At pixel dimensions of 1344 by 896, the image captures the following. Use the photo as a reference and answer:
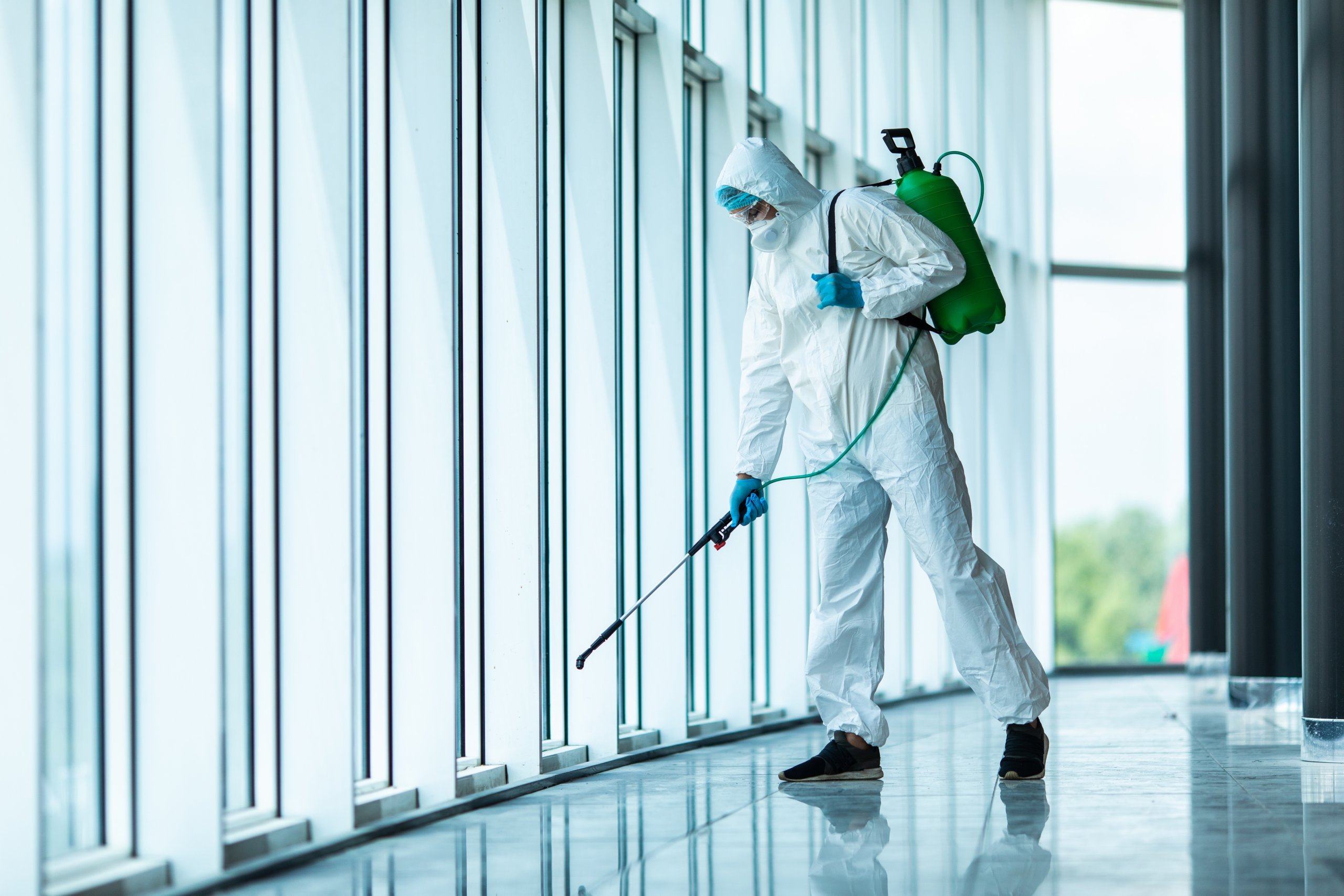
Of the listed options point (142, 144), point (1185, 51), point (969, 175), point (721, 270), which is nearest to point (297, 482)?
point (142, 144)

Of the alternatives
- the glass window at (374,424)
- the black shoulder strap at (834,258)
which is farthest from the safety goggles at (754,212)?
the glass window at (374,424)

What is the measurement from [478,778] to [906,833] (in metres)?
0.97

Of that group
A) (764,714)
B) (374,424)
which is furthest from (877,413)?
(764,714)

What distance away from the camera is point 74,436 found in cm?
206

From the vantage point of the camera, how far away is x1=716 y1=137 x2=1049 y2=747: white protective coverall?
9.56ft

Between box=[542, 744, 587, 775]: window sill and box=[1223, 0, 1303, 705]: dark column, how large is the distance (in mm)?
2755

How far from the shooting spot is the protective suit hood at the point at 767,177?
2.95m

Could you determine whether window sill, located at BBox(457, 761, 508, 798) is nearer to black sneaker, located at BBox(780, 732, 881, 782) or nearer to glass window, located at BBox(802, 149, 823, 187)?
black sneaker, located at BBox(780, 732, 881, 782)

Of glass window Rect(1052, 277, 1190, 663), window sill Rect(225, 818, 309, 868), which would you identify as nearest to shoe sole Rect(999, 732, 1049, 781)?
window sill Rect(225, 818, 309, 868)

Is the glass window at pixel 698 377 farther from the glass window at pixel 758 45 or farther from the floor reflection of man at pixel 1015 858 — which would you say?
the floor reflection of man at pixel 1015 858

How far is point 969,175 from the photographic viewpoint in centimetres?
666

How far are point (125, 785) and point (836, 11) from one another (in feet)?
13.4

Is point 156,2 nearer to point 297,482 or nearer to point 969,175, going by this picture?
point 297,482

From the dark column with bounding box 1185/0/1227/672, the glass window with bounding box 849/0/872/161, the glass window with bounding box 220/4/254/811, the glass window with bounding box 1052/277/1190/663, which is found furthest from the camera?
the glass window with bounding box 1052/277/1190/663
